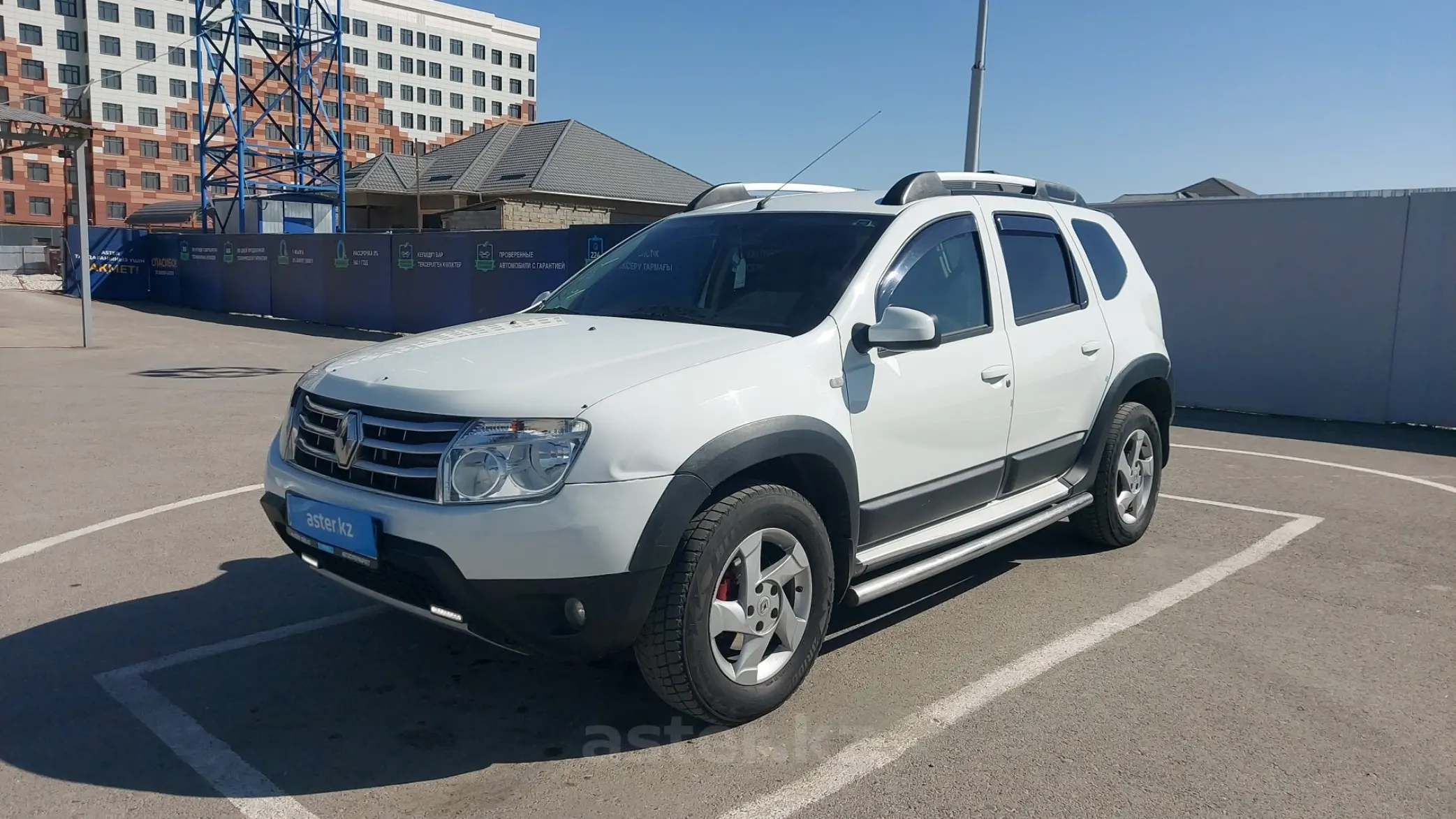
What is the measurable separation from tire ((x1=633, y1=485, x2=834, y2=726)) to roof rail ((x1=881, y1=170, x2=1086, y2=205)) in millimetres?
A: 1565

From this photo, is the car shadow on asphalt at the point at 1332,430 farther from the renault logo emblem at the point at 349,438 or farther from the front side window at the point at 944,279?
the renault logo emblem at the point at 349,438

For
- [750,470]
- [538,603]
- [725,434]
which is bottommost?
[538,603]

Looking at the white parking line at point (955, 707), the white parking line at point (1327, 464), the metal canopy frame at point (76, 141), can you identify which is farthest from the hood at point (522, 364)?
the metal canopy frame at point (76, 141)

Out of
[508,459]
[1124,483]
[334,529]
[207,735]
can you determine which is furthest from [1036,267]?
[207,735]

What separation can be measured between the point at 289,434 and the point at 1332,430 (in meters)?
10.9

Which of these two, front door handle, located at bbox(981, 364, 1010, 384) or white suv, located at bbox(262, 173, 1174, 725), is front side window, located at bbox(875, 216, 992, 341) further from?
front door handle, located at bbox(981, 364, 1010, 384)

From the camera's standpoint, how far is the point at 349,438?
143 inches

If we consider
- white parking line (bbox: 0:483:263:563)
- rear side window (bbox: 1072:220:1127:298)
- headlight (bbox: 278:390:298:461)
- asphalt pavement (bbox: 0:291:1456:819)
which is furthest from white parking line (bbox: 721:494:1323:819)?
white parking line (bbox: 0:483:263:563)

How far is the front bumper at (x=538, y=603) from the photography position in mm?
3244

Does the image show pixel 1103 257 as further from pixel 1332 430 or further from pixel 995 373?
pixel 1332 430

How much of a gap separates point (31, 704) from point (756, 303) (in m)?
2.93

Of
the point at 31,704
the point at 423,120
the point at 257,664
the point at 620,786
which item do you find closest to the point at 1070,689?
the point at 620,786

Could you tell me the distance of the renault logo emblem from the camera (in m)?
3.61

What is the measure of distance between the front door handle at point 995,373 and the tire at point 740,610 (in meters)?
1.17
